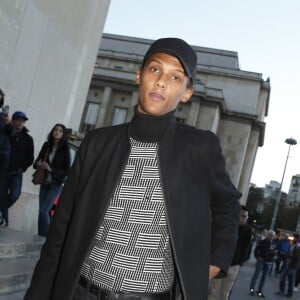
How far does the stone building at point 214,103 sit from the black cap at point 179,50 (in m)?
44.3

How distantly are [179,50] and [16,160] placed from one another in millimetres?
5636

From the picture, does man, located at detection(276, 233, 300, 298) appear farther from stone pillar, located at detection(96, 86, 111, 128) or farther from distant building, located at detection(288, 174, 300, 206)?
distant building, located at detection(288, 174, 300, 206)

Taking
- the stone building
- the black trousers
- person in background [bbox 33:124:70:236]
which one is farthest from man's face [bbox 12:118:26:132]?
the stone building

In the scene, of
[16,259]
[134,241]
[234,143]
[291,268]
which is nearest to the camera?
[134,241]

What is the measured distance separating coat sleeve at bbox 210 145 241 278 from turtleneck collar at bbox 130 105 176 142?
0.28m

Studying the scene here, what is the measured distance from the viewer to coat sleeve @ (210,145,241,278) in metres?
2.10

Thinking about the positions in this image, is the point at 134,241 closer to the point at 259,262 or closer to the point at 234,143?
the point at 259,262

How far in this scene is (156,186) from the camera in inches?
80.4

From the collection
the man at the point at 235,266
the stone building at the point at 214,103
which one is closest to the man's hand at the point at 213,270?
the man at the point at 235,266

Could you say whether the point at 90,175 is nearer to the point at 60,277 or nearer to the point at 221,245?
the point at 60,277

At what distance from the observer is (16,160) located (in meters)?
7.20

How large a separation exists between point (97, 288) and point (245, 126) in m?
50.9

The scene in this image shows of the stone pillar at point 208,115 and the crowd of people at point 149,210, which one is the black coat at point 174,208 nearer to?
the crowd of people at point 149,210

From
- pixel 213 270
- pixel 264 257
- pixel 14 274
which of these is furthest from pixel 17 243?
pixel 264 257
